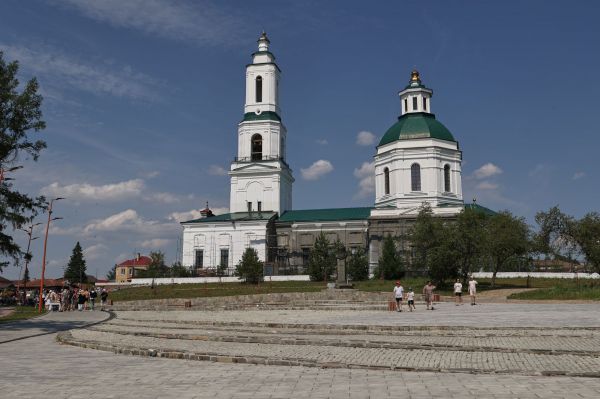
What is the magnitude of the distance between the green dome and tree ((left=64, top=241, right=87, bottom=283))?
54.6 metres

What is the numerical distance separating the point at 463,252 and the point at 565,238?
410 inches

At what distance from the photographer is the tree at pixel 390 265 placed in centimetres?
5709

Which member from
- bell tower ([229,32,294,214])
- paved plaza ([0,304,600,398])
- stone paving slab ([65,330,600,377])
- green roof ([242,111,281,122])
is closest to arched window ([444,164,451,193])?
bell tower ([229,32,294,214])

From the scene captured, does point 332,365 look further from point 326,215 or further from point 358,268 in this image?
point 326,215

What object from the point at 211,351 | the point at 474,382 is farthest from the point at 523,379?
the point at 211,351

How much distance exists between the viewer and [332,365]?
10211 mm

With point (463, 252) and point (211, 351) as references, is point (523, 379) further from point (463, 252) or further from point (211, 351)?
point (463, 252)

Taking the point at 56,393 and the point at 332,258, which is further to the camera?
the point at 332,258

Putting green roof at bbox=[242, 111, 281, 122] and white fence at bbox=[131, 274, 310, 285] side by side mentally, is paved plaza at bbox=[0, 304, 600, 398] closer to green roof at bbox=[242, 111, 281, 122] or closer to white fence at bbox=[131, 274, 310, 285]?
white fence at bbox=[131, 274, 310, 285]

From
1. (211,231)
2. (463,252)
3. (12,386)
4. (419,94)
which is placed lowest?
(12,386)

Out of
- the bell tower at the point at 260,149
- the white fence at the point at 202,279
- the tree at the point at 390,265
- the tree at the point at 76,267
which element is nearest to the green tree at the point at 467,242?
the tree at the point at 390,265

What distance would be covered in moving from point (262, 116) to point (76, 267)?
44835 millimetres

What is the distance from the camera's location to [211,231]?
73.2 meters

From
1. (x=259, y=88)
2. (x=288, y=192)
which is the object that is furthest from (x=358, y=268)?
(x=259, y=88)
